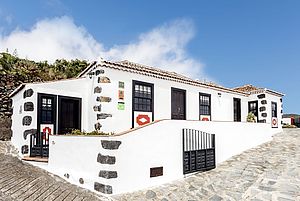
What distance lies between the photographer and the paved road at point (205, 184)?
7438 millimetres

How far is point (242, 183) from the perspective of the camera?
31.2 feet

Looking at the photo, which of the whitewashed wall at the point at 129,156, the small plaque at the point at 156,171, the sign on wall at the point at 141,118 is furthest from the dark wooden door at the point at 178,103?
the small plaque at the point at 156,171

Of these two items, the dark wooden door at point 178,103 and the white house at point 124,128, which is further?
the dark wooden door at point 178,103

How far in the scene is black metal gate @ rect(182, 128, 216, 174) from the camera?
10180 mm

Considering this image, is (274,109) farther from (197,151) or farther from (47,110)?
(47,110)

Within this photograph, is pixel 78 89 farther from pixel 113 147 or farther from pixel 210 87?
pixel 210 87

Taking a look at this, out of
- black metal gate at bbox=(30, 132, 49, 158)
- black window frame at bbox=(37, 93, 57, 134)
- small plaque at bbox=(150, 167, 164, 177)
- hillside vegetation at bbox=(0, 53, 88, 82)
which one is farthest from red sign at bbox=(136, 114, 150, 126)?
hillside vegetation at bbox=(0, 53, 88, 82)

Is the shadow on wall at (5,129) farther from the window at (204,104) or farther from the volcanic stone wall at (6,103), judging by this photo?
the window at (204,104)

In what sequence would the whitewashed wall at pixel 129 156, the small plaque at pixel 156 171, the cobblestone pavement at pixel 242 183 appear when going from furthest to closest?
the small plaque at pixel 156 171
the cobblestone pavement at pixel 242 183
the whitewashed wall at pixel 129 156

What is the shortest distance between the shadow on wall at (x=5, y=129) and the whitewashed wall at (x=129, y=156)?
14.5ft

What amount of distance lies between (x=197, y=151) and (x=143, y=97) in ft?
12.5

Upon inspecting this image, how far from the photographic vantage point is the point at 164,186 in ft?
29.4

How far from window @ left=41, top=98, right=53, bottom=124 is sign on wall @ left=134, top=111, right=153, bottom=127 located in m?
3.88

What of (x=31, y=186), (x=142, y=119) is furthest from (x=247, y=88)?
(x=31, y=186)
